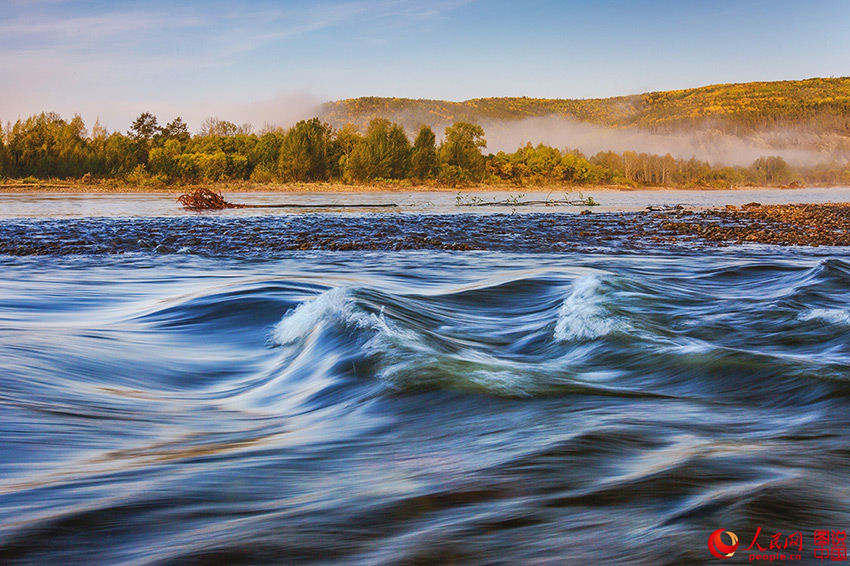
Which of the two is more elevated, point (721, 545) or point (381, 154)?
point (381, 154)

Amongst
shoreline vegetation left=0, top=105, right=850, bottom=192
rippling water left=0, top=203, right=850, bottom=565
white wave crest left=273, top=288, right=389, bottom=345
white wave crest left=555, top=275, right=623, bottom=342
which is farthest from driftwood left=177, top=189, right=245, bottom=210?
shoreline vegetation left=0, top=105, right=850, bottom=192

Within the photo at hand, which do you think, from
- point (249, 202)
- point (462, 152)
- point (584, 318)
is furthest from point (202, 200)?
point (462, 152)

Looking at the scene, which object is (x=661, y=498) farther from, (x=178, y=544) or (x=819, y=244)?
(x=819, y=244)

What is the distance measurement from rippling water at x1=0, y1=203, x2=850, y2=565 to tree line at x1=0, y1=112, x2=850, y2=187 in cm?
9343

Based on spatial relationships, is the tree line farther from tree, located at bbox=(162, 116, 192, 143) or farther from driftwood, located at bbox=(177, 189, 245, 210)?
driftwood, located at bbox=(177, 189, 245, 210)

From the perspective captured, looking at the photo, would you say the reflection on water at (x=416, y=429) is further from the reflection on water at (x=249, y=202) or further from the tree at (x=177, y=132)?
the tree at (x=177, y=132)

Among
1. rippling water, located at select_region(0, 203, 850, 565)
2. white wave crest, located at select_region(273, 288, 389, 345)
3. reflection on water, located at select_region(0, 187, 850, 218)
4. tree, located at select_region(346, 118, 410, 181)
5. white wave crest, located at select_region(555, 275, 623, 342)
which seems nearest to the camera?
rippling water, located at select_region(0, 203, 850, 565)

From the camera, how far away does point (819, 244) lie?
17.6 metres

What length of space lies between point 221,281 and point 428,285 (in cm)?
338

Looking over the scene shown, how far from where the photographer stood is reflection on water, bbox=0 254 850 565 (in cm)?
257

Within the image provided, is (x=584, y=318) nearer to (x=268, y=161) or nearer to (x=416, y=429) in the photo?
(x=416, y=429)

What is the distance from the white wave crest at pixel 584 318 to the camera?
21.8ft

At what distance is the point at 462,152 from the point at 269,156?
32125mm

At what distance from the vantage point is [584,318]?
7.14 meters
